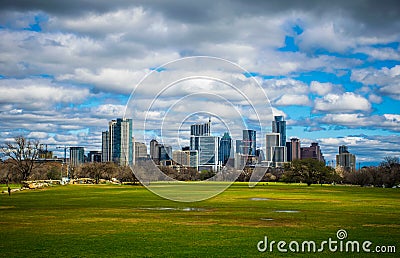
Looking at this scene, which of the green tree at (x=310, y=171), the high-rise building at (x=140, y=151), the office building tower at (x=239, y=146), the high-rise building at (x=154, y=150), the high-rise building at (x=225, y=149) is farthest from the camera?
the green tree at (x=310, y=171)

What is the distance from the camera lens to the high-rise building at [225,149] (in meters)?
108

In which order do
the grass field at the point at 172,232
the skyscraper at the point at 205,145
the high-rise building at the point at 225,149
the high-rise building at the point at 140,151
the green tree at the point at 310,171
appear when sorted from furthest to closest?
the green tree at the point at 310,171 < the skyscraper at the point at 205,145 < the high-rise building at the point at 225,149 < the high-rise building at the point at 140,151 < the grass field at the point at 172,232

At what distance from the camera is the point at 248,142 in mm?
103375

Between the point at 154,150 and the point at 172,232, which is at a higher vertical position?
the point at 154,150

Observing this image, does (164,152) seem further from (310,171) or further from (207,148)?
(310,171)

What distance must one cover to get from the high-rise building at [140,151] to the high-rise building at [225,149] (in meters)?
21.0

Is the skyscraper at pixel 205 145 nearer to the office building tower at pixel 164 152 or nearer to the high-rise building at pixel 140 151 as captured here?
the office building tower at pixel 164 152

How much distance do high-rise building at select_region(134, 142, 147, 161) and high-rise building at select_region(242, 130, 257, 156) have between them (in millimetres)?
18988

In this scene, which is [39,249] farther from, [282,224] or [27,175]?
[27,175]

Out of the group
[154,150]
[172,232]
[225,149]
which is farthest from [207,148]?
[172,232]

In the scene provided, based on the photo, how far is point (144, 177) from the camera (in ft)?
398

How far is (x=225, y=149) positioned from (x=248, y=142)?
945cm

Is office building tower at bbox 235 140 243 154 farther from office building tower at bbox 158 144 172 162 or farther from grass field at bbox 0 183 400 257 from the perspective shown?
grass field at bbox 0 183 400 257

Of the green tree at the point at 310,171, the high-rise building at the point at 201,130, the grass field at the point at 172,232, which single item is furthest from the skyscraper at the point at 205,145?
the grass field at the point at 172,232
